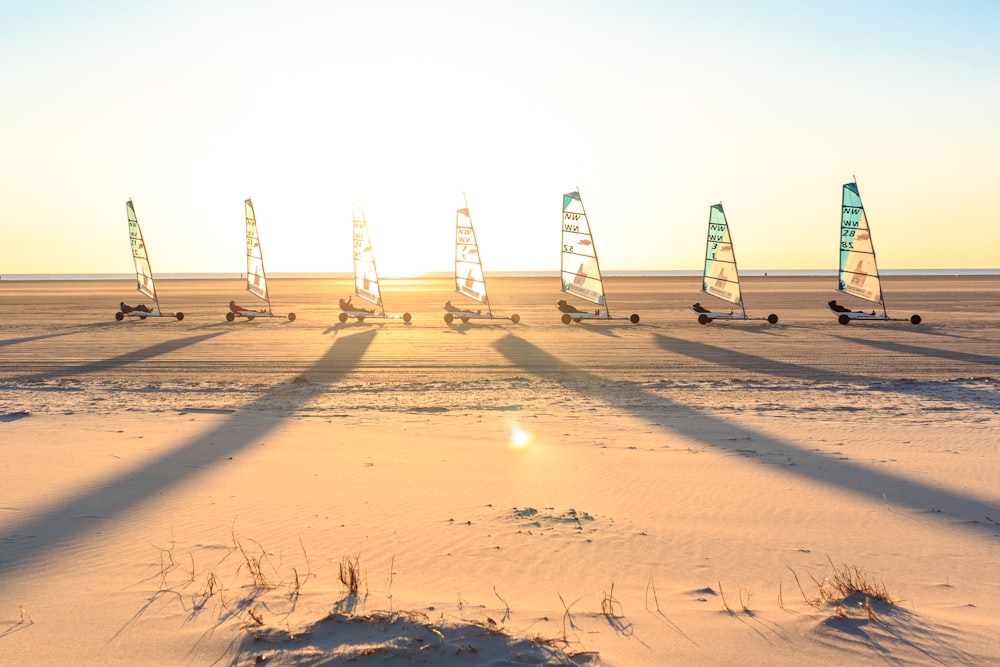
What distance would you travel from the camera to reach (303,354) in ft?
66.6

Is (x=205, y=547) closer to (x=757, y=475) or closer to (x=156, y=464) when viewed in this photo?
(x=156, y=464)

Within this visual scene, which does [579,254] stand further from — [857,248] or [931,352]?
[931,352]

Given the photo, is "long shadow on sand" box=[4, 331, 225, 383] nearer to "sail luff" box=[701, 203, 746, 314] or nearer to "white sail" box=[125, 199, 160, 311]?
"white sail" box=[125, 199, 160, 311]

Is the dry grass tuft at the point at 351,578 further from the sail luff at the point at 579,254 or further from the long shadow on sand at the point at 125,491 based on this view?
the sail luff at the point at 579,254

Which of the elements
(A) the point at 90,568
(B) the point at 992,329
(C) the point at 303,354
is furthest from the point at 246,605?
(B) the point at 992,329

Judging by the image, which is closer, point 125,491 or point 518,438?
point 125,491

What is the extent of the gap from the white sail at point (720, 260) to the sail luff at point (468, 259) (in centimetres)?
967

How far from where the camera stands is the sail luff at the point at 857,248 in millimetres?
29812

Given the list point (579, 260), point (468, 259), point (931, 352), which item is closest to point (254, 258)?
point (468, 259)

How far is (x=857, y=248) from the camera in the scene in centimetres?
3033

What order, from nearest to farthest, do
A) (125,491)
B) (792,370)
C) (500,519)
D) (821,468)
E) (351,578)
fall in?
(351,578) < (500,519) < (125,491) < (821,468) < (792,370)

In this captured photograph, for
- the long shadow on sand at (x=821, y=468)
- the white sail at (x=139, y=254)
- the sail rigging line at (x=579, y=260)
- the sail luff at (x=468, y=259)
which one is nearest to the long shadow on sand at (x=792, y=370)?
the long shadow on sand at (x=821, y=468)

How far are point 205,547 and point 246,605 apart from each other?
1.37 m

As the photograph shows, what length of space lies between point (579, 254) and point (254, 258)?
48.2 feet
